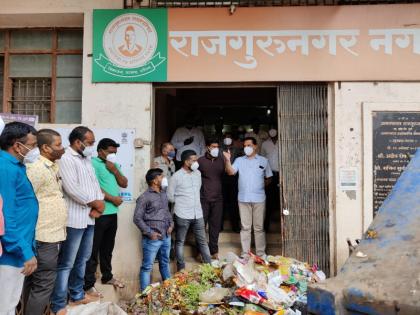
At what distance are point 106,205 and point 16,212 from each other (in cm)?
203

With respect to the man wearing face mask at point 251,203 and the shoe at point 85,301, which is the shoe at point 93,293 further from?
the man wearing face mask at point 251,203

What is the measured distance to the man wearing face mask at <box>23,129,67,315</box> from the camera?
3814 mm

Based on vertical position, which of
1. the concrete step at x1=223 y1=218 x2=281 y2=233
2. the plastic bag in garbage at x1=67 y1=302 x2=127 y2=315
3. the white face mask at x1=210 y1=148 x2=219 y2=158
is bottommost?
the plastic bag in garbage at x1=67 y1=302 x2=127 y2=315

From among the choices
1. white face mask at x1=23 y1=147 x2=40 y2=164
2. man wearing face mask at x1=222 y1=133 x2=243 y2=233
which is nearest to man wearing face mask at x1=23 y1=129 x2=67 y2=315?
white face mask at x1=23 y1=147 x2=40 y2=164

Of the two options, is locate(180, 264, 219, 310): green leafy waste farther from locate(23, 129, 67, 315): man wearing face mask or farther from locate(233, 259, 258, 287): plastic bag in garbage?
locate(23, 129, 67, 315): man wearing face mask

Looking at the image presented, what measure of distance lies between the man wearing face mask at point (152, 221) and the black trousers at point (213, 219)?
3.26 ft

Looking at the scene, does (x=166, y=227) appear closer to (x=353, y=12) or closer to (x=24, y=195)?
(x=24, y=195)

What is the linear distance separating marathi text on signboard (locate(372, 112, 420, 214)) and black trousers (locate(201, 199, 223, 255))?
226cm

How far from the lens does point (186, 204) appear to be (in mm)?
5934

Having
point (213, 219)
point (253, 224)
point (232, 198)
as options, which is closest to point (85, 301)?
point (213, 219)

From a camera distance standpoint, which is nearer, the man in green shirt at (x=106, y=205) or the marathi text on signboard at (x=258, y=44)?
the man in green shirt at (x=106, y=205)

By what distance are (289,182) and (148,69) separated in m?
2.62

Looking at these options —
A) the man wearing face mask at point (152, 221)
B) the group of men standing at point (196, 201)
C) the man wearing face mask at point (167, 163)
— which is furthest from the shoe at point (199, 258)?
the man wearing face mask at point (152, 221)

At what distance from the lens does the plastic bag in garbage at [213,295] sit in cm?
455
